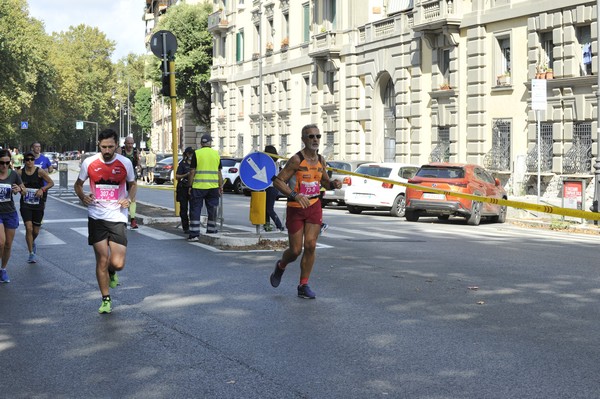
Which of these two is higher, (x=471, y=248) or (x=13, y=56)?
(x=13, y=56)

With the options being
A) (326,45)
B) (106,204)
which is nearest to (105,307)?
(106,204)

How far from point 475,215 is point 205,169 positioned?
28.2ft

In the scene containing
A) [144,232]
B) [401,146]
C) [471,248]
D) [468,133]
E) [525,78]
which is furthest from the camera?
[401,146]

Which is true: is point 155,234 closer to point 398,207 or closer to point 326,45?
point 398,207

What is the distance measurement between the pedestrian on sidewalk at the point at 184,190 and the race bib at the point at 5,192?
6.12m

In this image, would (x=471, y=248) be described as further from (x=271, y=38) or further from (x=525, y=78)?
Result: (x=271, y=38)

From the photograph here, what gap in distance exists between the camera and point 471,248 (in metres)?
15.9

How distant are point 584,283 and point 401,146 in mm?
28099

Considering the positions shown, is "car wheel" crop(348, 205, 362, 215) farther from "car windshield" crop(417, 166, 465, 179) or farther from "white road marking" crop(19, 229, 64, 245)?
"white road marking" crop(19, 229, 64, 245)

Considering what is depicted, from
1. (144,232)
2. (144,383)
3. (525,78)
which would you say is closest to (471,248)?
(144,232)

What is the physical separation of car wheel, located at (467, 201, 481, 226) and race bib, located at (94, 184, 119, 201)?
48.3ft

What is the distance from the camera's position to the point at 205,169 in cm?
1688

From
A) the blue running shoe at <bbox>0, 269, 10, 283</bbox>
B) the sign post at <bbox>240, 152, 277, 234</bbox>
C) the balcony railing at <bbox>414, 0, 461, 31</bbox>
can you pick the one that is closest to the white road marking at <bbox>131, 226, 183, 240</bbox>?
the sign post at <bbox>240, 152, 277, 234</bbox>

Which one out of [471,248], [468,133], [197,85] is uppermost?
[197,85]
